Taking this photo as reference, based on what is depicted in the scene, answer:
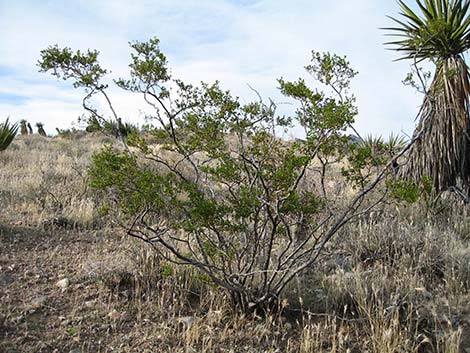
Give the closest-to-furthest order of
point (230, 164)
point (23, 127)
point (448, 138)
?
point (230, 164)
point (448, 138)
point (23, 127)

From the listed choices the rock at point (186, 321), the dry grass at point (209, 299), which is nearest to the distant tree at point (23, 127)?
the dry grass at point (209, 299)

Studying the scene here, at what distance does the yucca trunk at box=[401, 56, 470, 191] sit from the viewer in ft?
22.3

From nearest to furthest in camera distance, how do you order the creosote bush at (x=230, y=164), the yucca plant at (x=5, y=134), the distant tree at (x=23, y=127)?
the creosote bush at (x=230, y=164) < the yucca plant at (x=5, y=134) < the distant tree at (x=23, y=127)

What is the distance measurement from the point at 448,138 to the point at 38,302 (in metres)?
6.07

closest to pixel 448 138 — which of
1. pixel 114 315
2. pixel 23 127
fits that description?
pixel 114 315

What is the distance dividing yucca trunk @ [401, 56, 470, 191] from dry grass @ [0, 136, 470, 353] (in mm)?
1316

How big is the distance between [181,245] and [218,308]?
4.60ft

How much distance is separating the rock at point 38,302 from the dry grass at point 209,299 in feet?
0.04

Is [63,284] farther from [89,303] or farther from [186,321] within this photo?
[186,321]

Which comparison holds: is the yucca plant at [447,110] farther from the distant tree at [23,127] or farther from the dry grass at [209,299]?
the distant tree at [23,127]

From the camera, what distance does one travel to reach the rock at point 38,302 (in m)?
3.66

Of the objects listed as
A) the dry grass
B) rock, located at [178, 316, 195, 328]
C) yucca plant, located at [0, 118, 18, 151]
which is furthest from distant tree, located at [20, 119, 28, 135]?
rock, located at [178, 316, 195, 328]

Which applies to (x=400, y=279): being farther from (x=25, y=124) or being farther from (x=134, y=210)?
(x=25, y=124)

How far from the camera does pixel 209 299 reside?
384cm
